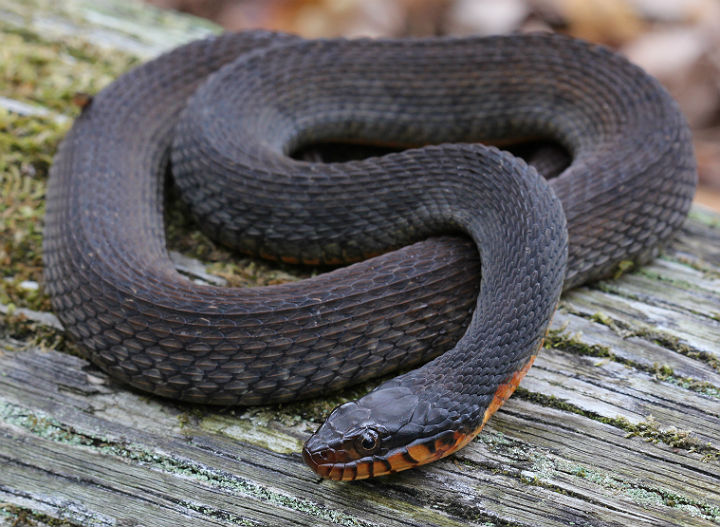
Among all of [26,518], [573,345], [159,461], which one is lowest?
[26,518]

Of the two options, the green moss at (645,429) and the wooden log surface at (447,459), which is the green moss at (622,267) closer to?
the wooden log surface at (447,459)

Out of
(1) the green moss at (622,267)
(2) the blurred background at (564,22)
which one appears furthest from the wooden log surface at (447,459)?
(2) the blurred background at (564,22)

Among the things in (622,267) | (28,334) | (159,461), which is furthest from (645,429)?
(28,334)

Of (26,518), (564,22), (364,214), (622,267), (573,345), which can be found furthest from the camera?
(564,22)

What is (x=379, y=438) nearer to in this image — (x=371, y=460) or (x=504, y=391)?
(x=371, y=460)

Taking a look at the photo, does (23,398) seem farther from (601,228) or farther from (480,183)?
(601,228)

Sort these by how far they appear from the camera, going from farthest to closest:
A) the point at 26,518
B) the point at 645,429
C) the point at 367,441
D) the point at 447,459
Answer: the point at 645,429 → the point at 447,459 → the point at 26,518 → the point at 367,441

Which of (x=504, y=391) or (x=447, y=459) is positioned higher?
(x=504, y=391)

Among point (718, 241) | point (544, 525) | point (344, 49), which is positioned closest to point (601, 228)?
point (718, 241)
